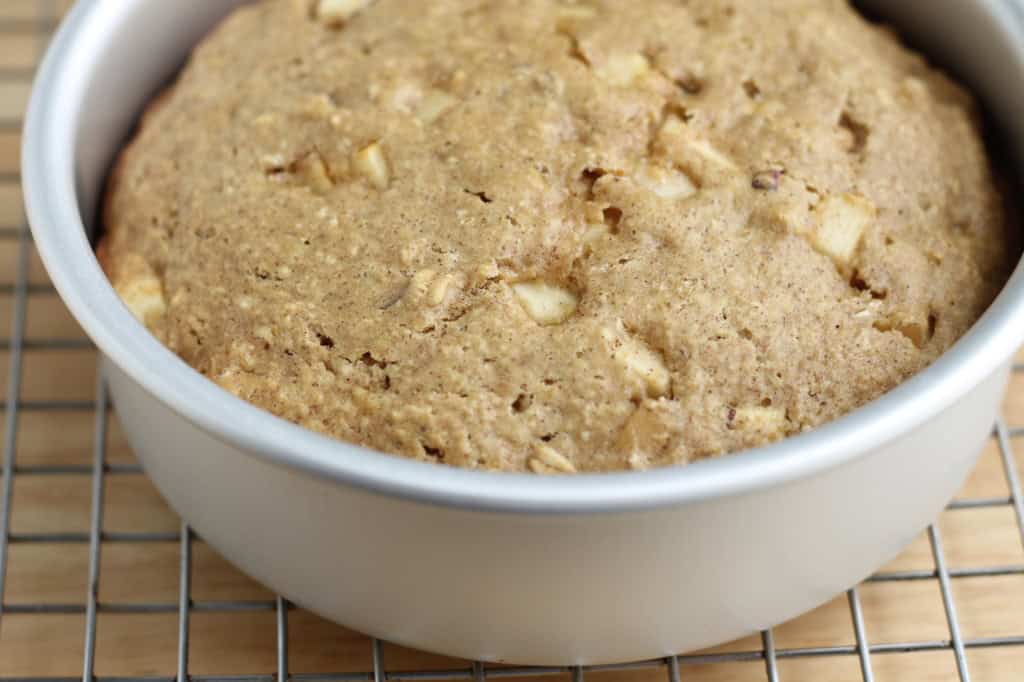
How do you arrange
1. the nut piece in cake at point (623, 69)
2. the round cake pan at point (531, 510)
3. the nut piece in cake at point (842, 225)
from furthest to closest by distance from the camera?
1. the nut piece in cake at point (623, 69)
2. the nut piece in cake at point (842, 225)
3. the round cake pan at point (531, 510)

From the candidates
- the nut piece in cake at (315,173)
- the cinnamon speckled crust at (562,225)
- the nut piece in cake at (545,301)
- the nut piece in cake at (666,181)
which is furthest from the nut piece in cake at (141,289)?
the nut piece in cake at (666,181)

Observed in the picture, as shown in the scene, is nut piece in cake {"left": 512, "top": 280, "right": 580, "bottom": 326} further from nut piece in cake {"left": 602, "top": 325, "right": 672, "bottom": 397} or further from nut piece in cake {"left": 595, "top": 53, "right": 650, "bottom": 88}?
nut piece in cake {"left": 595, "top": 53, "right": 650, "bottom": 88}

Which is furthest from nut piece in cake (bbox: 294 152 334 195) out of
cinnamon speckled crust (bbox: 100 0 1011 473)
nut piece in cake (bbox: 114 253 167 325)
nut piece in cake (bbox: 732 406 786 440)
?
nut piece in cake (bbox: 732 406 786 440)

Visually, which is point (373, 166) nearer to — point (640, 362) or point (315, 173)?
point (315, 173)

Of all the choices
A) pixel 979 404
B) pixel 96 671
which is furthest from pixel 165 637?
pixel 979 404

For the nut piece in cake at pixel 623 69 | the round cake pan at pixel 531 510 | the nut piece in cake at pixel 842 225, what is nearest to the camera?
the round cake pan at pixel 531 510

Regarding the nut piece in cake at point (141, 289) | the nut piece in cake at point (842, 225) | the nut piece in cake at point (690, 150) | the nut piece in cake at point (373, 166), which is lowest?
the nut piece in cake at point (141, 289)

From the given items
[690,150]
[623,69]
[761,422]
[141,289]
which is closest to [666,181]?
[690,150]

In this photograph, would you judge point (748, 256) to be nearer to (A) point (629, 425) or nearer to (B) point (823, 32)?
(A) point (629, 425)

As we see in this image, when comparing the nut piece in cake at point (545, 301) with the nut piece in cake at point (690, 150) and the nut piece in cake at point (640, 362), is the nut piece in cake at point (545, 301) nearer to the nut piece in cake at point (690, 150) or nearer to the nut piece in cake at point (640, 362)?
the nut piece in cake at point (640, 362)
